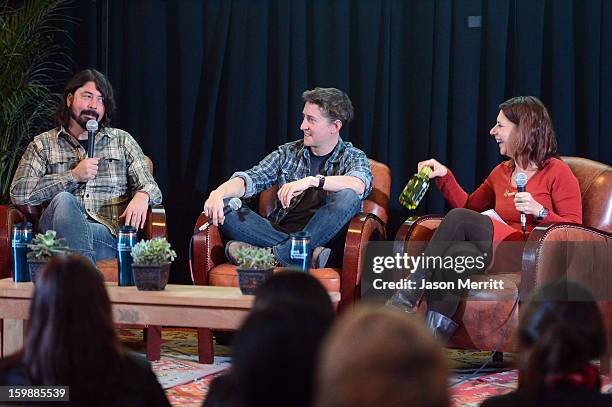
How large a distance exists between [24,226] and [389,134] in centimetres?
206

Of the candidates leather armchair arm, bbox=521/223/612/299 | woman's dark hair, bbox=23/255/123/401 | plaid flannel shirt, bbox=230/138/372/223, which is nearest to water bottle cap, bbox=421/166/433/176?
plaid flannel shirt, bbox=230/138/372/223

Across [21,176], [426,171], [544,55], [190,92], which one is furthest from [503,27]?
[21,176]

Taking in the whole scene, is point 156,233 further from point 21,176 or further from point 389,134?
point 389,134

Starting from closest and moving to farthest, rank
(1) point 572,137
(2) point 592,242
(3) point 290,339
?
(3) point 290,339
(2) point 592,242
(1) point 572,137

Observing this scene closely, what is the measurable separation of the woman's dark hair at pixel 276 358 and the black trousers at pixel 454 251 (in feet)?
7.32

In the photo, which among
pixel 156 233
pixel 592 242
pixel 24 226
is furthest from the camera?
pixel 156 233

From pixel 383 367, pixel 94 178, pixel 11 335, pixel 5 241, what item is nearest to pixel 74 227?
pixel 5 241

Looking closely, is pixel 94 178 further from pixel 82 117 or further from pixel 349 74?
pixel 349 74

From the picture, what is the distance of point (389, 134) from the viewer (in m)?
4.70

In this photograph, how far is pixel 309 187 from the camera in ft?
13.4

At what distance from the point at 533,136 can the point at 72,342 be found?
110 inches

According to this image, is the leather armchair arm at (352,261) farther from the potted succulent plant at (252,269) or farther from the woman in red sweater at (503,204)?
the potted succulent plant at (252,269)

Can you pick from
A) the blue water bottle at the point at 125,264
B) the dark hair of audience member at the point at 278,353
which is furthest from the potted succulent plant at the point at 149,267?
the dark hair of audience member at the point at 278,353

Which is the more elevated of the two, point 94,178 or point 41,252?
point 94,178
